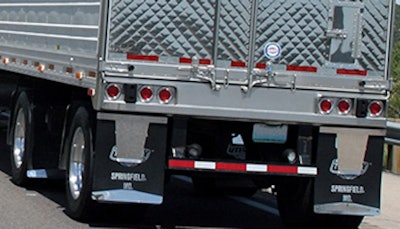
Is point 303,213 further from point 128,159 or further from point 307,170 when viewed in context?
point 128,159

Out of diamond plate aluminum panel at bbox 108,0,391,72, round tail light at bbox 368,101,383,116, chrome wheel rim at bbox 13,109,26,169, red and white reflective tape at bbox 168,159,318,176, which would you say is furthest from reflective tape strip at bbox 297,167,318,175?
chrome wheel rim at bbox 13,109,26,169

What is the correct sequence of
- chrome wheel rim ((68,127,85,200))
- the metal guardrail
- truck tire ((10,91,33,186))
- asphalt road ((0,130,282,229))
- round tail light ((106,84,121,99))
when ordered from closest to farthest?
round tail light ((106,84,121,99)) → asphalt road ((0,130,282,229)) → chrome wheel rim ((68,127,85,200)) → truck tire ((10,91,33,186)) → the metal guardrail

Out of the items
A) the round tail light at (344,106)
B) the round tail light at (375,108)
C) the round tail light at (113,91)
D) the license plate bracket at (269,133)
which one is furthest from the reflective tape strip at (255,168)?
the round tail light at (113,91)

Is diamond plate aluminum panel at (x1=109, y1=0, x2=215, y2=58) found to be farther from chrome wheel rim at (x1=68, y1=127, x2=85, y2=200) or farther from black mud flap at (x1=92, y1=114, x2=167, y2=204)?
chrome wheel rim at (x1=68, y1=127, x2=85, y2=200)

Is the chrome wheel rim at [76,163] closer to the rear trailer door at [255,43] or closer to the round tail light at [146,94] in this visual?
the round tail light at [146,94]

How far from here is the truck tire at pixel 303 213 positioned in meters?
10.9

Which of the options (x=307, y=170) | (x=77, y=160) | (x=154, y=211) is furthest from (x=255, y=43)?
(x=154, y=211)

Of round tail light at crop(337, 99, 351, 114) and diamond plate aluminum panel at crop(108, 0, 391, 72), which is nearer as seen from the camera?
diamond plate aluminum panel at crop(108, 0, 391, 72)

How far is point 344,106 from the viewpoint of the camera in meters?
10.5

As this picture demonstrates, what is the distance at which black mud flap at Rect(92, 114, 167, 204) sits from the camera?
10.1m

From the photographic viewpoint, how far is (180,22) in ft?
33.4

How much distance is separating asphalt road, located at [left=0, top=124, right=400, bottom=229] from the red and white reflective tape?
90 cm

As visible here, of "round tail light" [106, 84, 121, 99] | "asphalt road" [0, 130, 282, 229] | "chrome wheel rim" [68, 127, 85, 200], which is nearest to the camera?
→ "round tail light" [106, 84, 121, 99]

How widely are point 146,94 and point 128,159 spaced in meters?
0.63
